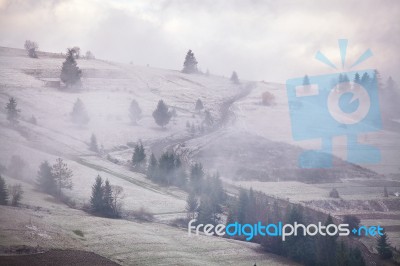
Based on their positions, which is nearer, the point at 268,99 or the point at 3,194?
the point at 3,194

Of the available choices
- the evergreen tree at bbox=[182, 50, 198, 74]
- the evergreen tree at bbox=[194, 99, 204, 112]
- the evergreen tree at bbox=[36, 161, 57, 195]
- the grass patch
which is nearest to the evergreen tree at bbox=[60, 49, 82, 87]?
the evergreen tree at bbox=[194, 99, 204, 112]

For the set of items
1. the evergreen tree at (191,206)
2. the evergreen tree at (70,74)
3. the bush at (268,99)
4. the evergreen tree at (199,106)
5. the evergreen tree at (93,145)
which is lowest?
the evergreen tree at (191,206)

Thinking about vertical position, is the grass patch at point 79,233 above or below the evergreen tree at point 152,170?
below

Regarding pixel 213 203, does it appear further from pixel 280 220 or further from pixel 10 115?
pixel 10 115

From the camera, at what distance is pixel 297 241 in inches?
1991

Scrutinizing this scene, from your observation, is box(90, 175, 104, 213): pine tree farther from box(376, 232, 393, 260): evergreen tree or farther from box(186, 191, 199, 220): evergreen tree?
box(376, 232, 393, 260): evergreen tree

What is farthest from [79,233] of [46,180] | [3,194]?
[46,180]

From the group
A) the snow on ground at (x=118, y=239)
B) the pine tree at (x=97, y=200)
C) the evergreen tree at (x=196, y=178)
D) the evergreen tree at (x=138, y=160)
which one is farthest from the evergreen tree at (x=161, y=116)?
the snow on ground at (x=118, y=239)

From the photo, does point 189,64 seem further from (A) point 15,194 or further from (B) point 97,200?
(A) point 15,194

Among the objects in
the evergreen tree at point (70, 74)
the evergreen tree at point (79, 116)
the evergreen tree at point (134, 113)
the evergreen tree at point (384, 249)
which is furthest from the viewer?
the evergreen tree at point (70, 74)

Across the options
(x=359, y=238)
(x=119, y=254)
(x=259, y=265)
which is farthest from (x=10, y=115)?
(x=359, y=238)

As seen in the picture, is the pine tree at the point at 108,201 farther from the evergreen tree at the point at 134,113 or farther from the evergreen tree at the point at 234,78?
the evergreen tree at the point at 234,78

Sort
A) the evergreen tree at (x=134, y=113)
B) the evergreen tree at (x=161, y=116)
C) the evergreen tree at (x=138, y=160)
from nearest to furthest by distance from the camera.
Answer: the evergreen tree at (x=138, y=160), the evergreen tree at (x=161, y=116), the evergreen tree at (x=134, y=113)

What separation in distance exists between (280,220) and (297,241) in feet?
17.0
